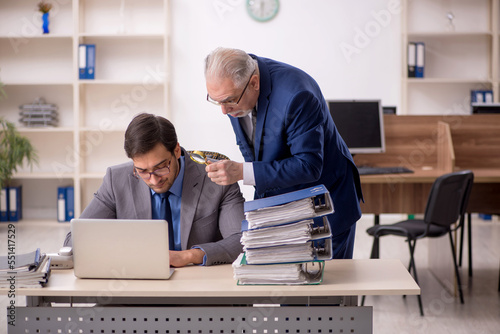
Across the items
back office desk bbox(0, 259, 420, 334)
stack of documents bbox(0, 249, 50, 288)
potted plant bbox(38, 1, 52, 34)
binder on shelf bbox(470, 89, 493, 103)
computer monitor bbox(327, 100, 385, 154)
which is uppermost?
potted plant bbox(38, 1, 52, 34)

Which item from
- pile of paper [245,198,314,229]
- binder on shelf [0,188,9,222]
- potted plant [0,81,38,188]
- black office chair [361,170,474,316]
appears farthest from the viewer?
binder on shelf [0,188,9,222]

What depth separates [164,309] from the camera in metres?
1.77

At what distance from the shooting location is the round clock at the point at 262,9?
20.4 feet

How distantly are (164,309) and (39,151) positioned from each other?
16.4 feet

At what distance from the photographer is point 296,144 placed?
1.97 meters

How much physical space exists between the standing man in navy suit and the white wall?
157 inches

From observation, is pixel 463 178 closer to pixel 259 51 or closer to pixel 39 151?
pixel 259 51

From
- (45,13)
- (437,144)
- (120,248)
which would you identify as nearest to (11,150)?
(45,13)

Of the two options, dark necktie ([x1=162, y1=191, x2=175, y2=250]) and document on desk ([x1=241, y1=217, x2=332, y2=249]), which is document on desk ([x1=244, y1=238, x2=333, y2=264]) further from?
dark necktie ([x1=162, y1=191, x2=175, y2=250])

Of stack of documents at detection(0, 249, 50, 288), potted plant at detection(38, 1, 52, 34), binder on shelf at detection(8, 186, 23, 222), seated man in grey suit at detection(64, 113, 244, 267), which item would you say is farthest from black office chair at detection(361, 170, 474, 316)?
potted plant at detection(38, 1, 52, 34)

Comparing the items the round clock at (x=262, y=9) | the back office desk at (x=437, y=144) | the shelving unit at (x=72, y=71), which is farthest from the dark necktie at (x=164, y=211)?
the round clock at (x=262, y=9)

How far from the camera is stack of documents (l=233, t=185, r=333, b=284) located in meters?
1.71

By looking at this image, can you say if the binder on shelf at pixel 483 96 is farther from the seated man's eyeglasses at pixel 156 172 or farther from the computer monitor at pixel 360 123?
the seated man's eyeglasses at pixel 156 172

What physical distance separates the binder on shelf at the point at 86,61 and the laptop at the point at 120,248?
178 inches
